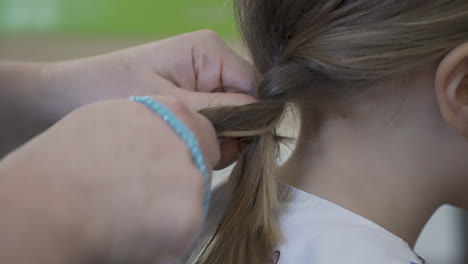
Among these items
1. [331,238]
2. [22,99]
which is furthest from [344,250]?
[22,99]

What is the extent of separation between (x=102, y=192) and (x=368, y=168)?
1.11 feet

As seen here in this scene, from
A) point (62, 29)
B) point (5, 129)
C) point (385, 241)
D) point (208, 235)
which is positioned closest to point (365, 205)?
point (385, 241)

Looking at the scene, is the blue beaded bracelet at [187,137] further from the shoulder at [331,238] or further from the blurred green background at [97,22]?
the blurred green background at [97,22]

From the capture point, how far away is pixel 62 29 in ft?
5.43

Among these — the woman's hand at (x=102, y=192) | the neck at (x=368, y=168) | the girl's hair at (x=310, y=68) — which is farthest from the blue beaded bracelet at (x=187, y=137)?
the neck at (x=368, y=168)

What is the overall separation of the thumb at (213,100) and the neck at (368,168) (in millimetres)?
99

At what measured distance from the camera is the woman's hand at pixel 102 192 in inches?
13.8

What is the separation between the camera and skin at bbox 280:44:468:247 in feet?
2.02

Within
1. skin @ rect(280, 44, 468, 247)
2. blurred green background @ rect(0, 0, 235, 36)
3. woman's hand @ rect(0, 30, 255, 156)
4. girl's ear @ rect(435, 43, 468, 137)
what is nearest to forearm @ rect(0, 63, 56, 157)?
woman's hand @ rect(0, 30, 255, 156)

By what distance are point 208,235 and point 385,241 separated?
19 centimetres

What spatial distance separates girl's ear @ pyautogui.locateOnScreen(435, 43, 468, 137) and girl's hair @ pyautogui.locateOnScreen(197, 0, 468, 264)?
0.01 meters

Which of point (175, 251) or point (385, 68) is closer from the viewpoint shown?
point (175, 251)

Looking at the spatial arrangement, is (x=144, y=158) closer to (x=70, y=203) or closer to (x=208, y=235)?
(x=70, y=203)

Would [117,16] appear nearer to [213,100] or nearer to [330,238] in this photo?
[213,100]
